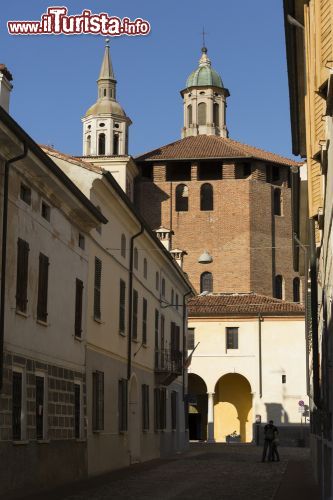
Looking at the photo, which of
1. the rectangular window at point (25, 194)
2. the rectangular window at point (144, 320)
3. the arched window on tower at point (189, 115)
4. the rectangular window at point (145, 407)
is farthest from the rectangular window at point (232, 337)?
the rectangular window at point (25, 194)

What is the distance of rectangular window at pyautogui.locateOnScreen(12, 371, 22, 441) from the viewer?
56.7 feet

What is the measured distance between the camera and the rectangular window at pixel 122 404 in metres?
27.4

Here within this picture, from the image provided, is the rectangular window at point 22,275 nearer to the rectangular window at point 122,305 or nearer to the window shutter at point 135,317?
the rectangular window at point 122,305

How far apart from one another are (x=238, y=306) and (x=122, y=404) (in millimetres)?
28295

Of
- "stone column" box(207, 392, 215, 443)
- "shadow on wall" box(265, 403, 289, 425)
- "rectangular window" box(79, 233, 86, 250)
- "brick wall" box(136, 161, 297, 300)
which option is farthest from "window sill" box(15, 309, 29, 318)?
"brick wall" box(136, 161, 297, 300)

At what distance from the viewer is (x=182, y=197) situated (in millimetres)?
69188

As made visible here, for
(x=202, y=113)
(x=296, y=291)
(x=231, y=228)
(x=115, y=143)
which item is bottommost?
(x=296, y=291)

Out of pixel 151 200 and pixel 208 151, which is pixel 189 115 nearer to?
pixel 208 151

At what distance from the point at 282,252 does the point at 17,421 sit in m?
52.0

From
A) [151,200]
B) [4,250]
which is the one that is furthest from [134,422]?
[151,200]

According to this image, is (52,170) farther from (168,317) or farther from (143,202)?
(143,202)

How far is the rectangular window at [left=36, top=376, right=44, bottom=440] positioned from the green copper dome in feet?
215

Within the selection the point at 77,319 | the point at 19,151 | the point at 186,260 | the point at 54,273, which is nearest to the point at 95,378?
the point at 77,319

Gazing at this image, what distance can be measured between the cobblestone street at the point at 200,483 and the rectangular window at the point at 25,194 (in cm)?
550
